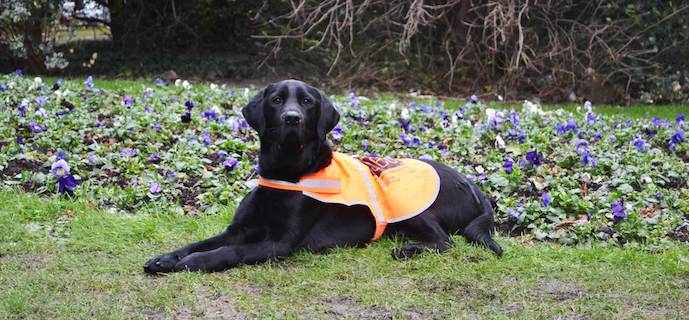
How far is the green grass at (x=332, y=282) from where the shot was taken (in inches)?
96.3

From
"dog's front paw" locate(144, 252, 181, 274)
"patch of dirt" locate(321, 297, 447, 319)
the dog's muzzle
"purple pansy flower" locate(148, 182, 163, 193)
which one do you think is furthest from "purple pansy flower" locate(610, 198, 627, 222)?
"purple pansy flower" locate(148, 182, 163, 193)

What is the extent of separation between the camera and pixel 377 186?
11.4ft

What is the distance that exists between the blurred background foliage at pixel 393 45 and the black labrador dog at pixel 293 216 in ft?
17.9

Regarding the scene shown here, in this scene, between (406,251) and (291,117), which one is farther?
(406,251)

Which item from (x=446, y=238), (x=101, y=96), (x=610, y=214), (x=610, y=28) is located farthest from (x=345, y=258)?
(x=610, y=28)

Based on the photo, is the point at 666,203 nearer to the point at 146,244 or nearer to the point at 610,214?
the point at 610,214

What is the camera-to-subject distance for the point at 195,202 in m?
4.19

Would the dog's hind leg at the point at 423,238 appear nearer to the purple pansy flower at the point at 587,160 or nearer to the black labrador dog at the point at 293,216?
the black labrador dog at the point at 293,216

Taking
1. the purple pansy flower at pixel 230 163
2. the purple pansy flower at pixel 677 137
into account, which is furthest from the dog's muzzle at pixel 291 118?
the purple pansy flower at pixel 677 137

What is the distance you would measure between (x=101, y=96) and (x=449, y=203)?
15.8 feet

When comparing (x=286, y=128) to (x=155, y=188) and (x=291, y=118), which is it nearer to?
(x=291, y=118)

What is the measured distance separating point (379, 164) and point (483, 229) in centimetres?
75

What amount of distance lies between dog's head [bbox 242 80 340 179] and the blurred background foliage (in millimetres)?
5447

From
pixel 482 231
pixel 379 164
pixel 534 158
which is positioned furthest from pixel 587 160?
pixel 379 164
